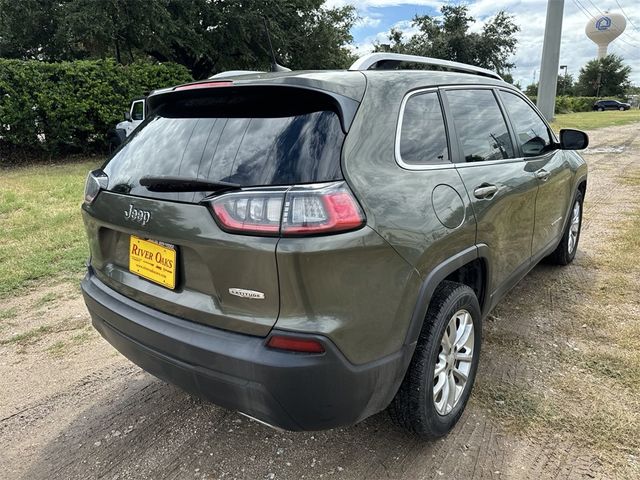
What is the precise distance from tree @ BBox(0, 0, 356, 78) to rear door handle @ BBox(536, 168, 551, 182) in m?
15.3

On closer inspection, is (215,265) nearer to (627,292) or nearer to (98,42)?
(627,292)

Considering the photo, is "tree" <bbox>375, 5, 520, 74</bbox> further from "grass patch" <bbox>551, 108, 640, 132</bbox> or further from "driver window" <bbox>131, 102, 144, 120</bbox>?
"driver window" <bbox>131, 102, 144, 120</bbox>

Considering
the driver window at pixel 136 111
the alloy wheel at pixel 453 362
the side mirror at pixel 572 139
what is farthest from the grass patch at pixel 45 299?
the driver window at pixel 136 111

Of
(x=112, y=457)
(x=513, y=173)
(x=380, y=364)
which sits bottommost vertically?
(x=112, y=457)

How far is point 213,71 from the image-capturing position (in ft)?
72.0

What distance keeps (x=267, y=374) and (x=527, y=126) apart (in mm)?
2891

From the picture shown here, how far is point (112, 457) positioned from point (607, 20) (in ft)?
298

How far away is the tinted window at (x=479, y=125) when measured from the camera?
269 cm

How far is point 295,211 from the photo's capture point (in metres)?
1.74

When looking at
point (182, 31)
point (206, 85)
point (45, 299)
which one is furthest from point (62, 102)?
point (206, 85)

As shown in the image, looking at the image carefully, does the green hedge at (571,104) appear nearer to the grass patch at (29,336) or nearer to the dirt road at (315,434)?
the dirt road at (315,434)

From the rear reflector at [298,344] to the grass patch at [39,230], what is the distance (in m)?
3.61

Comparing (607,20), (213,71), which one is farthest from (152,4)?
(607,20)

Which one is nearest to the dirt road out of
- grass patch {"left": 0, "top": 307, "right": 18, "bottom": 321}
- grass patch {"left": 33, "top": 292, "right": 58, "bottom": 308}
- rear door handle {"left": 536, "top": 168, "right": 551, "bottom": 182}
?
grass patch {"left": 0, "top": 307, "right": 18, "bottom": 321}
